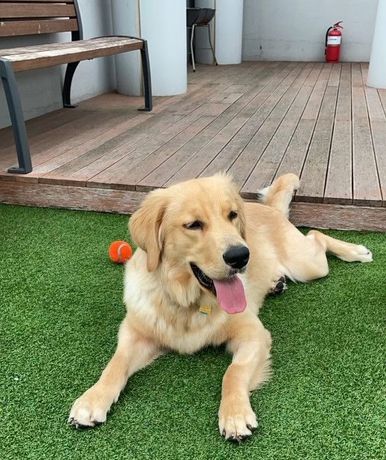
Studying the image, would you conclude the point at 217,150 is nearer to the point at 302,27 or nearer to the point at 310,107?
the point at 310,107

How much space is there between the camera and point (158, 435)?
1.40 m

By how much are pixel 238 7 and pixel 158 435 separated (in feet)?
26.8

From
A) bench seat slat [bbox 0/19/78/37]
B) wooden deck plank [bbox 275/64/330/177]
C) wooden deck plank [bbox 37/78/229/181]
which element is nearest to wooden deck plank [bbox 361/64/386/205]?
wooden deck plank [bbox 275/64/330/177]

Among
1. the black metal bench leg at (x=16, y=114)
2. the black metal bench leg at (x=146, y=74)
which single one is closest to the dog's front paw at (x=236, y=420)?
the black metal bench leg at (x=16, y=114)

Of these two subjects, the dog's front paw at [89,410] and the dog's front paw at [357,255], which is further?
the dog's front paw at [357,255]

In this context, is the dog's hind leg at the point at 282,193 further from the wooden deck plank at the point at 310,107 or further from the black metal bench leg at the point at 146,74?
the black metal bench leg at the point at 146,74

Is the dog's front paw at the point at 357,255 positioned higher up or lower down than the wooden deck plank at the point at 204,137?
lower down

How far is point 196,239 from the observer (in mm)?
1553

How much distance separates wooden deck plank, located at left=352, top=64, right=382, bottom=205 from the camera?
8.76ft

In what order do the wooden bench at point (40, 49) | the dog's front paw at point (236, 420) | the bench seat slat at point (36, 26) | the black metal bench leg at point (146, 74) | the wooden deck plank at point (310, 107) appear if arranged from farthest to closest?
the black metal bench leg at point (146, 74) < the bench seat slat at point (36, 26) < the wooden bench at point (40, 49) < the wooden deck plank at point (310, 107) < the dog's front paw at point (236, 420)

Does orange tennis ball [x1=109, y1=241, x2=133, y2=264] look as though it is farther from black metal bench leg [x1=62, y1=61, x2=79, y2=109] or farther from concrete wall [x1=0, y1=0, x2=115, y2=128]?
black metal bench leg [x1=62, y1=61, x2=79, y2=109]

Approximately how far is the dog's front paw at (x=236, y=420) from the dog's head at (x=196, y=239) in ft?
0.97

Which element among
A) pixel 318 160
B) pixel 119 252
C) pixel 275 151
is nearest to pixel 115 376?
pixel 119 252

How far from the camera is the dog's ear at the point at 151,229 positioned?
1618 millimetres
